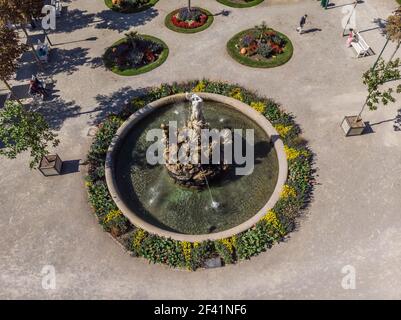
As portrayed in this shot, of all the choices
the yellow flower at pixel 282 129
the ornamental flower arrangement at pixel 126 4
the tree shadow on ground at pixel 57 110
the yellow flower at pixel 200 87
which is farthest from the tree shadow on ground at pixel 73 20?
the yellow flower at pixel 282 129

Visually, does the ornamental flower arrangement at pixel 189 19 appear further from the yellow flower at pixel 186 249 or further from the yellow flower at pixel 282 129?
the yellow flower at pixel 186 249

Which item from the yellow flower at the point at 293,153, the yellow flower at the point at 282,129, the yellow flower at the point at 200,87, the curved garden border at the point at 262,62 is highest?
the curved garden border at the point at 262,62

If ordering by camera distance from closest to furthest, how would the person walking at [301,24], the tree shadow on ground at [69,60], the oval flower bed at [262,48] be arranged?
the oval flower bed at [262,48], the tree shadow on ground at [69,60], the person walking at [301,24]

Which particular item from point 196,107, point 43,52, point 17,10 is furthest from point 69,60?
point 196,107

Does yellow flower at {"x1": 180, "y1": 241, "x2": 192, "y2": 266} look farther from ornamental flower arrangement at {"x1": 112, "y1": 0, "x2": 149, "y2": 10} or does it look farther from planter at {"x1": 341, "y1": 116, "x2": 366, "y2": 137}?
ornamental flower arrangement at {"x1": 112, "y1": 0, "x2": 149, "y2": 10}

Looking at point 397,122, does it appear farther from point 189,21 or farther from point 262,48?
point 189,21

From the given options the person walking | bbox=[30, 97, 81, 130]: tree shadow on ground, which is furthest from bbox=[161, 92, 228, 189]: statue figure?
the person walking
